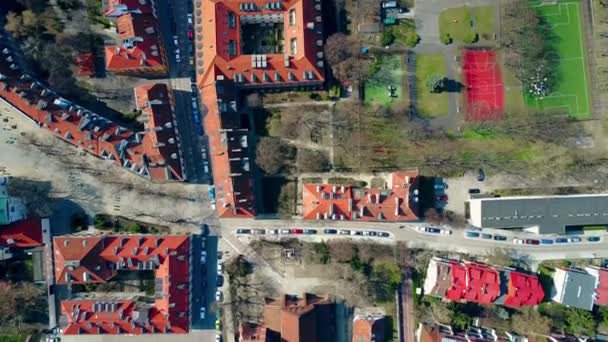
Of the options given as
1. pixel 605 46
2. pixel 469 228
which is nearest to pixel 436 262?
pixel 469 228

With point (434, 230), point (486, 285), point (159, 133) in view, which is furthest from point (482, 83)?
point (159, 133)

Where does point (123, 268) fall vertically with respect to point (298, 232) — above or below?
below

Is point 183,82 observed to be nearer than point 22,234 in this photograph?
No

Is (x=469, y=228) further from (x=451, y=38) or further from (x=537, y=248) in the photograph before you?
(x=451, y=38)

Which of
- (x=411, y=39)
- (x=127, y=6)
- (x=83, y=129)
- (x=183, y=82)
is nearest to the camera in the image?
(x=127, y=6)

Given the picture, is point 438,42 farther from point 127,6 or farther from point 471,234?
point 127,6

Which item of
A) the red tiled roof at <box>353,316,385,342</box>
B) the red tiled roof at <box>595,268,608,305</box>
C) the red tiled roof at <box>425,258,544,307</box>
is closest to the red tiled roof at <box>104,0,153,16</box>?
the red tiled roof at <box>353,316,385,342</box>
